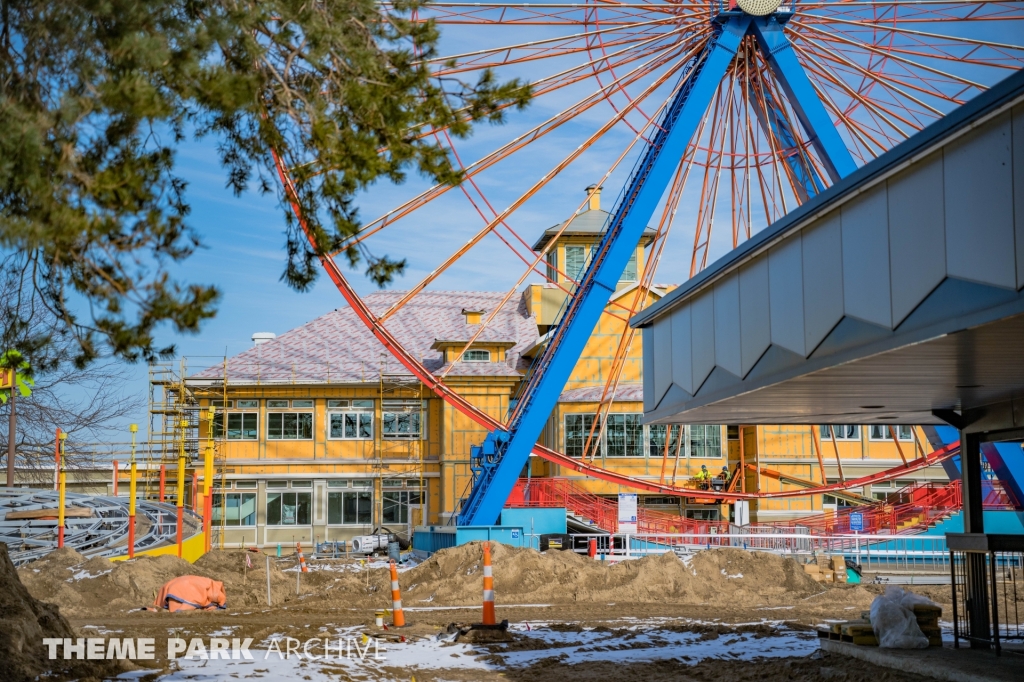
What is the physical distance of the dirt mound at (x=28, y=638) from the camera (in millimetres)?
9383

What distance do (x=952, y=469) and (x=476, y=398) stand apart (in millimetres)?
17834

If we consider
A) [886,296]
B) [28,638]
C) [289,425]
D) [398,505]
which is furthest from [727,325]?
[289,425]

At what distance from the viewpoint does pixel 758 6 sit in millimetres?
24094

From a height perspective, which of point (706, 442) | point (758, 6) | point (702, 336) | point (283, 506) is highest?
point (758, 6)

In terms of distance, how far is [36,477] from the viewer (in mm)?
44125

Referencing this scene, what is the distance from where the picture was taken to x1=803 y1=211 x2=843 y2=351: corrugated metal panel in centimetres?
920

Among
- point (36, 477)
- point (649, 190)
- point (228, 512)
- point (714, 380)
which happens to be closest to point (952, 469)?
point (649, 190)

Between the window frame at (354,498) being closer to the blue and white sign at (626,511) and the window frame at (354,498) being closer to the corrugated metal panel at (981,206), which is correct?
the blue and white sign at (626,511)

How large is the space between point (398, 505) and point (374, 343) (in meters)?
7.80

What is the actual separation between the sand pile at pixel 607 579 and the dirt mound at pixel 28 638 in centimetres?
960

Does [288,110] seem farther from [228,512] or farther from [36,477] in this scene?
[36,477]

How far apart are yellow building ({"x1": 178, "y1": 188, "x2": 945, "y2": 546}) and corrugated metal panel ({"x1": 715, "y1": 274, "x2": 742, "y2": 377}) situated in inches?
1047

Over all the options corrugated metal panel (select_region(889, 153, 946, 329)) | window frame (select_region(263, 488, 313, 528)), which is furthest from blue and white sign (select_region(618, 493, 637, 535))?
corrugated metal panel (select_region(889, 153, 946, 329))

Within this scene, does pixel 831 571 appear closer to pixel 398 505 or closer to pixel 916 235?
pixel 916 235
